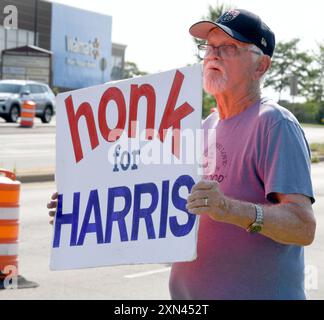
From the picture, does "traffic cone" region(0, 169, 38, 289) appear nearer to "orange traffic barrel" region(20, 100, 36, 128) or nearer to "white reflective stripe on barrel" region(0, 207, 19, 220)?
"white reflective stripe on barrel" region(0, 207, 19, 220)

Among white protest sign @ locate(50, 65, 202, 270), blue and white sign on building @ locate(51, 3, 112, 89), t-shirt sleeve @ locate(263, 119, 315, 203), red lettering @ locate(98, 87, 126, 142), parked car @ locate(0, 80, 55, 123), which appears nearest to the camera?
t-shirt sleeve @ locate(263, 119, 315, 203)

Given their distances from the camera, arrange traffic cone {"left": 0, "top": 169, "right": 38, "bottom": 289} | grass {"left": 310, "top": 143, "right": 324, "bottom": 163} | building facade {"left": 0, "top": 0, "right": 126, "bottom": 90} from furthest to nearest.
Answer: building facade {"left": 0, "top": 0, "right": 126, "bottom": 90} < grass {"left": 310, "top": 143, "right": 324, "bottom": 163} < traffic cone {"left": 0, "top": 169, "right": 38, "bottom": 289}

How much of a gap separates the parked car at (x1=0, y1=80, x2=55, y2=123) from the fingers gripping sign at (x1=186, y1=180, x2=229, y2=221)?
94.0 feet

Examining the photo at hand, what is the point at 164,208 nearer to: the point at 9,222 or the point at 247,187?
the point at 247,187

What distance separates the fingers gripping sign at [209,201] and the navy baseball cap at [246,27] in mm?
647

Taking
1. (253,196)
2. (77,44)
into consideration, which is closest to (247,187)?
(253,196)

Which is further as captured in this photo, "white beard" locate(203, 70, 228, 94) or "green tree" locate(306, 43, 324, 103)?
"green tree" locate(306, 43, 324, 103)

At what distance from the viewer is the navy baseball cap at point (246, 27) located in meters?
3.04

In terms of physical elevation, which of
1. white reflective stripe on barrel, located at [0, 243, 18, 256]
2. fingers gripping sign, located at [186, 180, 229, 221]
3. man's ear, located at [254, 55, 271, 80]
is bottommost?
white reflective stripe on barrel, located at [0, 243, 18, 256]

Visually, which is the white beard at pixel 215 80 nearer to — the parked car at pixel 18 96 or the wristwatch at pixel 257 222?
the wristwatch at pixel 257 222

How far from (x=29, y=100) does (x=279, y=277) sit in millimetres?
29177

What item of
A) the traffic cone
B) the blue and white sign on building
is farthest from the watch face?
the blue and white sign on building

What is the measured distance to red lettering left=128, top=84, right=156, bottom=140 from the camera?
9.90 ft

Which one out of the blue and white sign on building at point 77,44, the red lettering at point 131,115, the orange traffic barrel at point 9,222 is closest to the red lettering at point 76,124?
the red lettering at point 131,115
